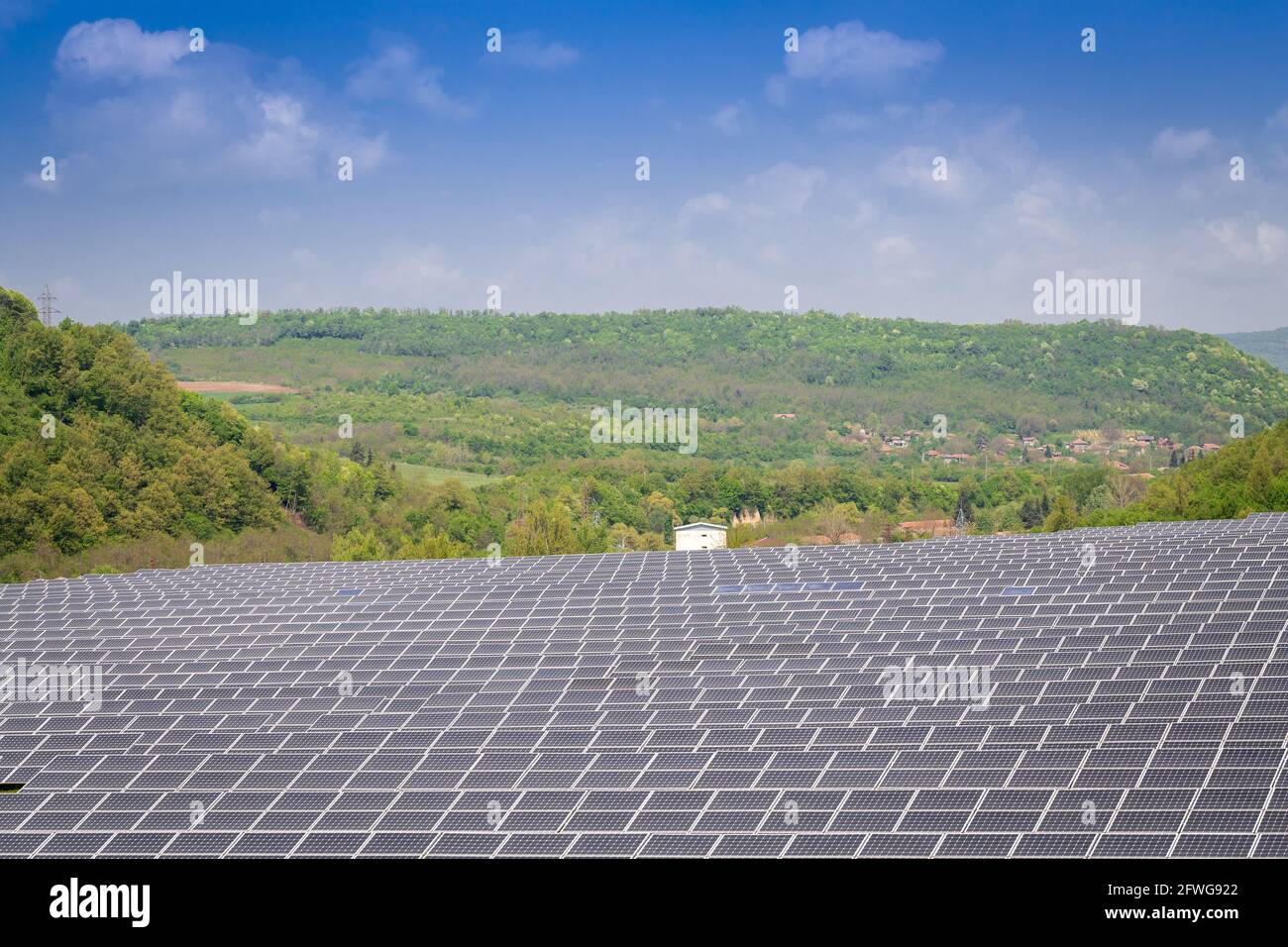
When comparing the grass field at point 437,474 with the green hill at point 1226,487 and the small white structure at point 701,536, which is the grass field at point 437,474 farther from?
the small white structure at point 701,536

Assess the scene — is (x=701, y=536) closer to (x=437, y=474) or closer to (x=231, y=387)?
(x=437, y=474)

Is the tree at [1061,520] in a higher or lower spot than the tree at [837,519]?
higher

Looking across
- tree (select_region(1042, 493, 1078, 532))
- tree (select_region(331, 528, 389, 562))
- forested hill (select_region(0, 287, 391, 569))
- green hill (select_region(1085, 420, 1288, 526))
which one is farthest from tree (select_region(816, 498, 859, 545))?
forested hill (select_region(0, 287, 391, 569))

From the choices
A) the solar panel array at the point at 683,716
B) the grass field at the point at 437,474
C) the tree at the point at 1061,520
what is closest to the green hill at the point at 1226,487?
the tree at the point at 1061,520

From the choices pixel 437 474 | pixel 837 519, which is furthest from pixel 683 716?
pixel 437 474

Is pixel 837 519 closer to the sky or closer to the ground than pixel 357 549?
closer to the ground

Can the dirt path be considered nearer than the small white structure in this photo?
No

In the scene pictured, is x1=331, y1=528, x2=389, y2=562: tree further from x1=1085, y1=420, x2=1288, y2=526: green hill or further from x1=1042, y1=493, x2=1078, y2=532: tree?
x1=1085, y1=420, x2=1288, y2=526: green hill
